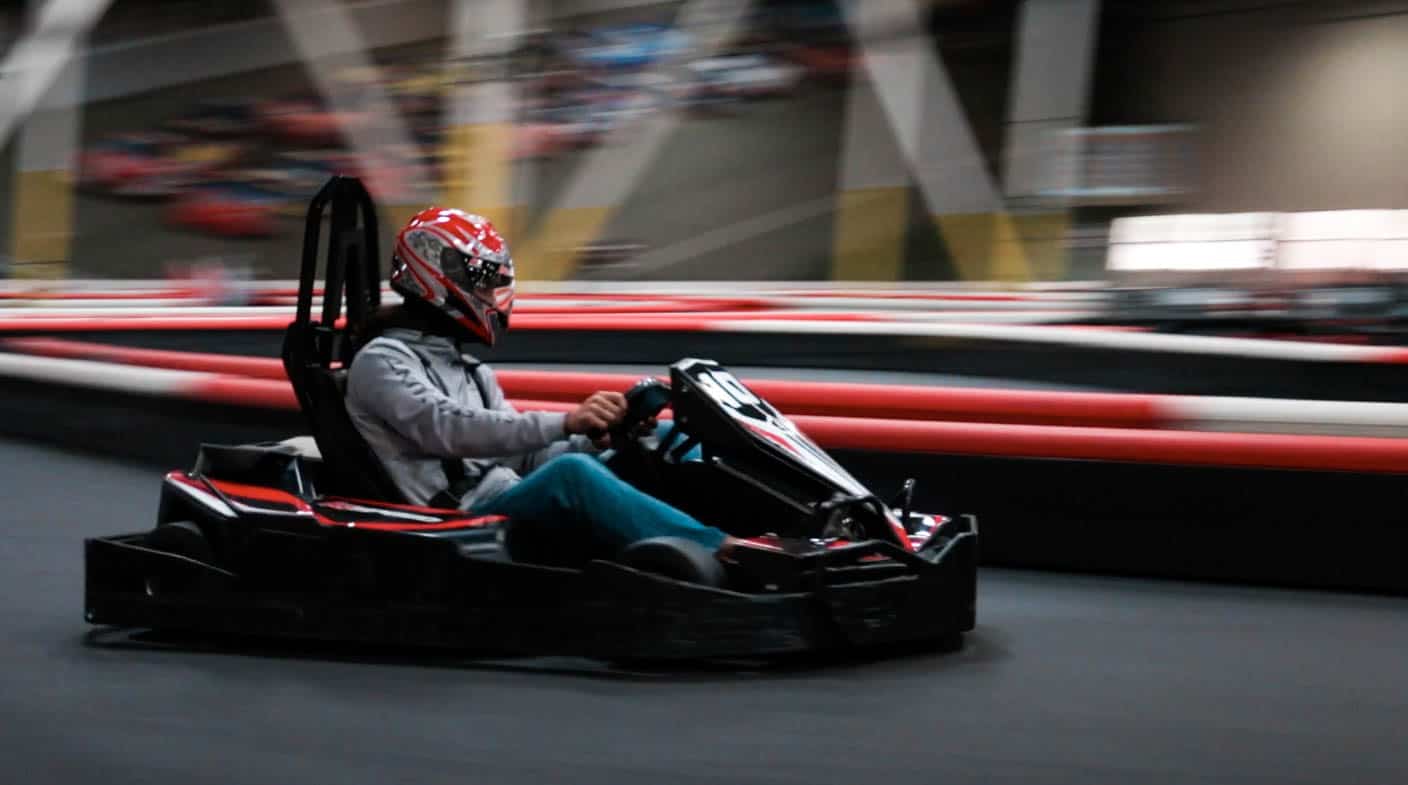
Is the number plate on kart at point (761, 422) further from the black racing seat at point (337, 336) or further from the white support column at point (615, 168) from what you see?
the white support column at point (615, 168)

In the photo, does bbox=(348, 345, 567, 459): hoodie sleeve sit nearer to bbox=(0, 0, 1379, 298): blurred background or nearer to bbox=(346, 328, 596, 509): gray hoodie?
bbox=(346, 328, 596, 509): gray hoodie

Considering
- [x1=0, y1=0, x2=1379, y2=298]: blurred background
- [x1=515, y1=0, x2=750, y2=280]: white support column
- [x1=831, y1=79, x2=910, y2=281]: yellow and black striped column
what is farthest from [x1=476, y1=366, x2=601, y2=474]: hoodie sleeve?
[x1=515, y1=0, x2=750, y2=280]: white support column

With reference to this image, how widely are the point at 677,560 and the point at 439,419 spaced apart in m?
0.60

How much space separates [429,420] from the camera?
119 inches

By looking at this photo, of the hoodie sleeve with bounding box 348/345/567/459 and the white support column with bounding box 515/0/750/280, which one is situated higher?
the white support column with bounding box 515/0/750/280

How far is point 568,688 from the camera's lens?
2.65 meters

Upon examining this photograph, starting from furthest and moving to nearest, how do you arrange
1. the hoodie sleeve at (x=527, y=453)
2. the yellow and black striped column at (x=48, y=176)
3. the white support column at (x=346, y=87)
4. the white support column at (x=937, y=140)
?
the yellow and black striped column at (x=48, y=176) < the white support column at (x=346, y=87) < the white support column at (x=937, y=140) < the hoodie sleeve at (x=527, y=453)

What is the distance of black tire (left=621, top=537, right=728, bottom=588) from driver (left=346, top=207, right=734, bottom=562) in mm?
74

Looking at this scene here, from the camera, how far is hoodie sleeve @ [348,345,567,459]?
3.03 meters

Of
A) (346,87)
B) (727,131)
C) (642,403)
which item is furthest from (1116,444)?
(346,87)

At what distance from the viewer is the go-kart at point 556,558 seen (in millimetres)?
2703

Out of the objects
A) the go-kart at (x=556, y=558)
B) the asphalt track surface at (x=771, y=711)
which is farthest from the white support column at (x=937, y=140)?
the go-kart at (x=556, y=558)

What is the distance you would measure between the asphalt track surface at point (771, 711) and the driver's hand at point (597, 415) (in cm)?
44

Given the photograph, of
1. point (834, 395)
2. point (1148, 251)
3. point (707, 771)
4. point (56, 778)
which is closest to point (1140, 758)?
point (707, 771)
